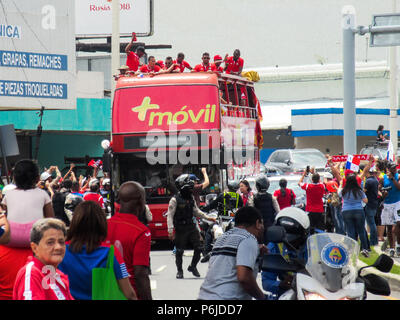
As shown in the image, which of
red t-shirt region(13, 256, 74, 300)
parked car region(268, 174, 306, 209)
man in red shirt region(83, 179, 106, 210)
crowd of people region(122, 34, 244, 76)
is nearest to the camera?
red t-shirt region(13, 256, 74, 300)

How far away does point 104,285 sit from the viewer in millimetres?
4926

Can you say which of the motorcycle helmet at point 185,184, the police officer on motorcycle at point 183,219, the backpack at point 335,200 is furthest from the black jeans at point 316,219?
the motorcycle helmet at point 185,184

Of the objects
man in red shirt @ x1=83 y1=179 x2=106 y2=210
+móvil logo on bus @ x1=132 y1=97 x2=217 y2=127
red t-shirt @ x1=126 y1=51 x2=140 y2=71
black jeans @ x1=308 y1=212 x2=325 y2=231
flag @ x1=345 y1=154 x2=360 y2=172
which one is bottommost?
black jeans @ x1=308 y1=212 x2=325 y2=231

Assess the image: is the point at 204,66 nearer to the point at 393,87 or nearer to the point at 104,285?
the point at 393,87

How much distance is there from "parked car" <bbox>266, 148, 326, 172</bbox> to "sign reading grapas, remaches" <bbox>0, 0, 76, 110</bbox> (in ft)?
29.1

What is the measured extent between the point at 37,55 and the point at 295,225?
23.6 m

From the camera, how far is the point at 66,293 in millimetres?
4957

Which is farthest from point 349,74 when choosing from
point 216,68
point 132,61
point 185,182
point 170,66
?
Result: point 132,61

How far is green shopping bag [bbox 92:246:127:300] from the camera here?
489 cm

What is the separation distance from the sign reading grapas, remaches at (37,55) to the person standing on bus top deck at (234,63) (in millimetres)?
9259

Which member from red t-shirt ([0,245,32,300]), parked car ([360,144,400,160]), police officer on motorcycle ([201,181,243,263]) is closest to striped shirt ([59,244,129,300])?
red t-shirt ([0,245,32,300])

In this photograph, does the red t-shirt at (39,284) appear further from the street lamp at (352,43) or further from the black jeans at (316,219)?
the black jeans at (316,219)

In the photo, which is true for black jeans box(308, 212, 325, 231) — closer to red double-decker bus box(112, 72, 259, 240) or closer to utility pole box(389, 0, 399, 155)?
red double-decker bus box(112, 72, 259, 240)

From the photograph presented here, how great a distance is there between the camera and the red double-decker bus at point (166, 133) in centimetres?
1933
